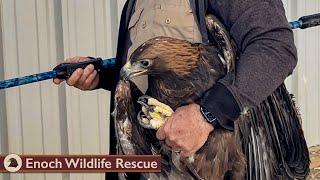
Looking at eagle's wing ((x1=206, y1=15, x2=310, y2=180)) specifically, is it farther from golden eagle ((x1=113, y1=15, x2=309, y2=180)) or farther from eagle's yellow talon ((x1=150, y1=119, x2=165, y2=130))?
eagle's yellow talon ((x1=150, y1=119, x2=165, y2=130))

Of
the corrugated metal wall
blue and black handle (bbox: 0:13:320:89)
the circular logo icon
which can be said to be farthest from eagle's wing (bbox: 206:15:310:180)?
the circular logo icon

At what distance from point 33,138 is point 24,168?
0.26 meters

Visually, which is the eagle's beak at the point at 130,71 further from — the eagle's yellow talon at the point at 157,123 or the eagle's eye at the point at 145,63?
the eagle's yellow talon at the point at 157,123

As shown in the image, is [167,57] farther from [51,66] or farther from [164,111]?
[51,66]

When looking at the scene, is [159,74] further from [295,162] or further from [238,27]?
[295,162]

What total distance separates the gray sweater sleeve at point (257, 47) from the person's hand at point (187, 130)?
10 cm

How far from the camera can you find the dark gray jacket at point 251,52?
3.55 feet

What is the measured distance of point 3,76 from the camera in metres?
1.49

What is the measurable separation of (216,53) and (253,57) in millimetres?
122

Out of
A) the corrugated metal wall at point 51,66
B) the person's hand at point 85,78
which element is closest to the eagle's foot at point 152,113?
the person's hand at point 85,78

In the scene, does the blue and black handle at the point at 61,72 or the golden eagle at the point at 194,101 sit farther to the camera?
the blue and black handle at the point at 61,72

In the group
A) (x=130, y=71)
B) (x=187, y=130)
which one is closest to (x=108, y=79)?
(x=130, y=71)

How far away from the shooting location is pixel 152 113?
3.94 feet

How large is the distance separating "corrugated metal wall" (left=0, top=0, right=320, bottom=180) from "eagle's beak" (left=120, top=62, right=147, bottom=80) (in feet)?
1.05
